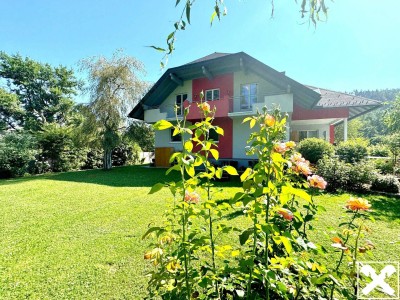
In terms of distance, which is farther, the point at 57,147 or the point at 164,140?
the point at 164,140

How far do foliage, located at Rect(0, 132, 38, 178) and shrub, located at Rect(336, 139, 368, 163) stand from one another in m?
15.6

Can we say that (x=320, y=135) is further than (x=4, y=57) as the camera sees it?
No

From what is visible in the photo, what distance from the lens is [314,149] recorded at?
916cm

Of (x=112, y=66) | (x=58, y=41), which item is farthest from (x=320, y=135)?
(x=58, y=41)

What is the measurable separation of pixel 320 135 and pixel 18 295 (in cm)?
1862

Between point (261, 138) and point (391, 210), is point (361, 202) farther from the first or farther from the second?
point (391, 210)

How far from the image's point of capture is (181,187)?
121 centimetres

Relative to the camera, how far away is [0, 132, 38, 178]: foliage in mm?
11558

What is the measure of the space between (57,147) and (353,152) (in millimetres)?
16500

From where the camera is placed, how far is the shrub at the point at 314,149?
8941 mm

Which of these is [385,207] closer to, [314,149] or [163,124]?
[314,149]

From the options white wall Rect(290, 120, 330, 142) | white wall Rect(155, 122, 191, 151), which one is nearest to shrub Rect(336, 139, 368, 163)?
white wall Rect(290, 120, 330, 142)

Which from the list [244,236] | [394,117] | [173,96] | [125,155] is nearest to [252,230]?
[244,236]

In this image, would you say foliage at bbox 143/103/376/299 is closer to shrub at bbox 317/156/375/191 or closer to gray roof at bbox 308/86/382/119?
shrub at bbox 317/156/375/191
